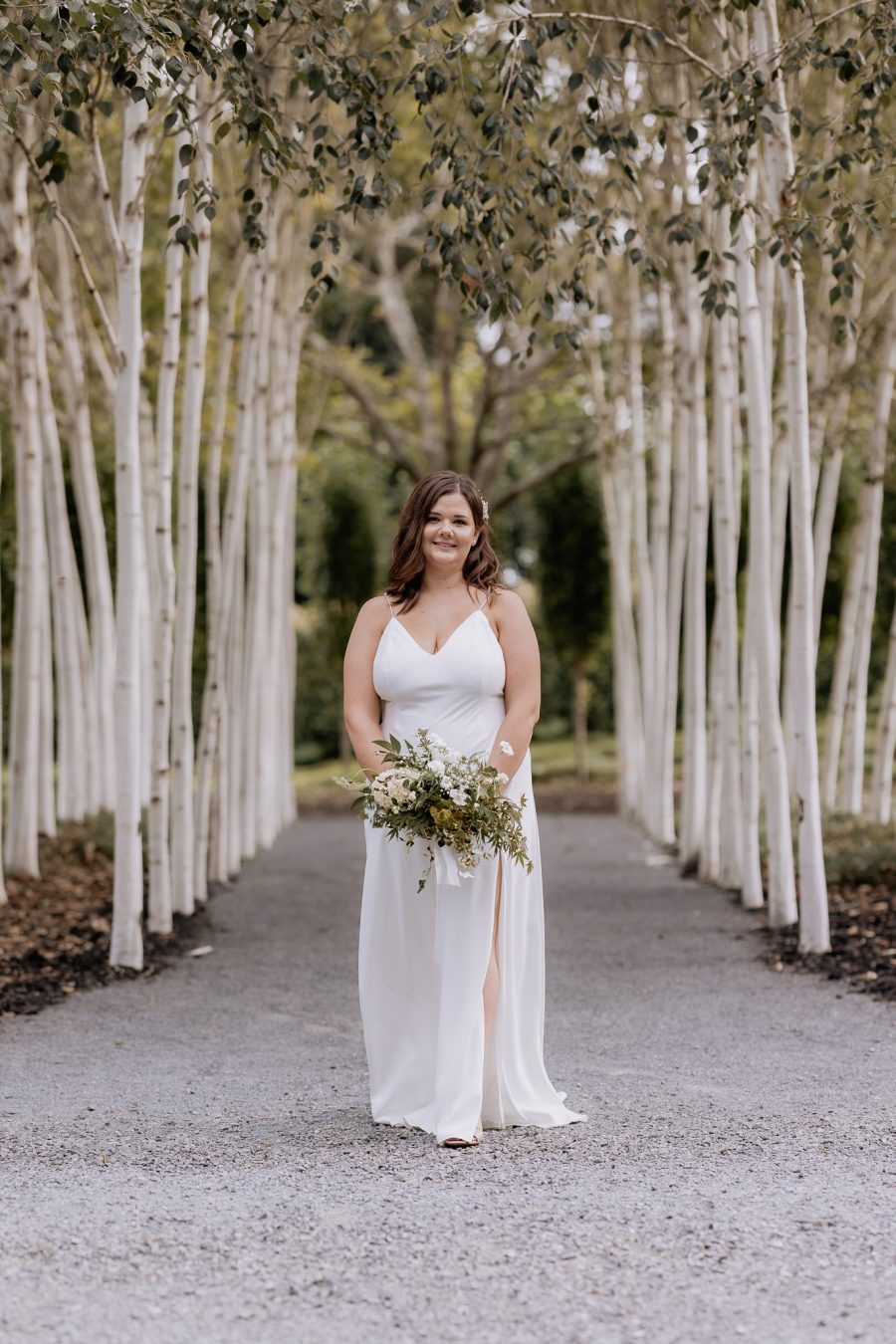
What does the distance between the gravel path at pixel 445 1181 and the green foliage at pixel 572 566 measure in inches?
538

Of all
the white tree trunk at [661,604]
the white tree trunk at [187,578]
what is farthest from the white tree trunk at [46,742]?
the white tree trunk at [661,604]

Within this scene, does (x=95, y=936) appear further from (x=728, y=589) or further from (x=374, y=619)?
(x=728, y=589)

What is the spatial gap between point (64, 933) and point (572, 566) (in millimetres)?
13281

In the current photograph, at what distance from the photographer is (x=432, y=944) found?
197 inches

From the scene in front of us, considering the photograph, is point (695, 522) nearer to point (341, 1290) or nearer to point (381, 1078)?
point (381, 1078)

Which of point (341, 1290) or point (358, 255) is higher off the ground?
point (358, 255)

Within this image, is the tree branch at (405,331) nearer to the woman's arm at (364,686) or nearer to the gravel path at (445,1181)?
the gravel path at (445,1181)

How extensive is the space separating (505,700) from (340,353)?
674 inches

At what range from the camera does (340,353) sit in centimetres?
2147

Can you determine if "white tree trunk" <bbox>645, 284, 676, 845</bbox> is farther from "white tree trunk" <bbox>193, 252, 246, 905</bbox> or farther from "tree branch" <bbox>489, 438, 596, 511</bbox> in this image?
"tree branch" <bbox>489, 438, 596, 511</bbox>

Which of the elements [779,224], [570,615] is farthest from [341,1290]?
[570,615]

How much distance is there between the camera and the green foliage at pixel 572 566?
2128 cm

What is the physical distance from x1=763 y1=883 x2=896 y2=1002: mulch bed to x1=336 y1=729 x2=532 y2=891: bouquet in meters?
3.24

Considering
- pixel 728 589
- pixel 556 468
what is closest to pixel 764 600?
pixel 728 589
